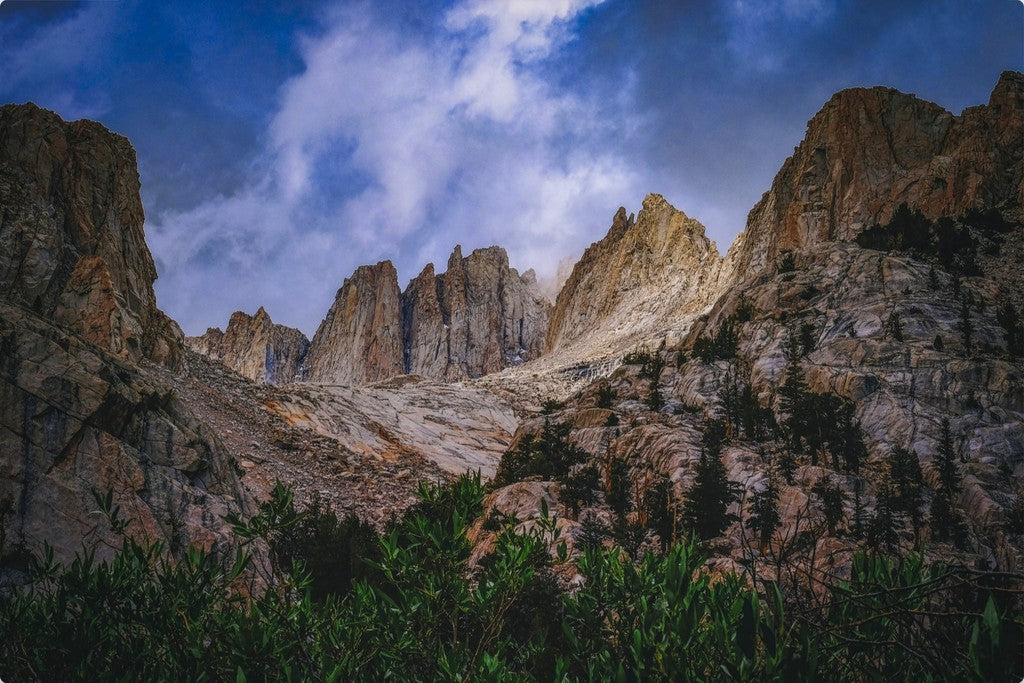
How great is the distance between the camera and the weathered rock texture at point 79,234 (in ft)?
83.8

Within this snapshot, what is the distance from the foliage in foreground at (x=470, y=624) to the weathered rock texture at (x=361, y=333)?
12395 centimetres

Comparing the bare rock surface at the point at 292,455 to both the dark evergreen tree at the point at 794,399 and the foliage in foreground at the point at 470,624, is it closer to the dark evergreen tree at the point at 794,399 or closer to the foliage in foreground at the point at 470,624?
the dark evergreen tree at the point at 794,399

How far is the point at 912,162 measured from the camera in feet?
164

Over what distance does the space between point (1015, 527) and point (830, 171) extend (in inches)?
1919

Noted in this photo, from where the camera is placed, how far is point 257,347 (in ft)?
467

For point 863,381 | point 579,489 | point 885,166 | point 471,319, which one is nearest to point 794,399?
point 863,381

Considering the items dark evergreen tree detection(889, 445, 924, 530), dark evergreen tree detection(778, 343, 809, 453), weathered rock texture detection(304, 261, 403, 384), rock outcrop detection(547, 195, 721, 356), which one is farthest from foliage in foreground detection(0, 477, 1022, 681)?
weathered rock texture detection(304, 261, 403, 384)

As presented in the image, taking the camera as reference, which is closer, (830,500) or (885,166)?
(830,500)

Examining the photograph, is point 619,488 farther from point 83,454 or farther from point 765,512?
point 83,454

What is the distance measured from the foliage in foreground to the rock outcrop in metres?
64.5

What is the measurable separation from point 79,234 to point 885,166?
64.0 m

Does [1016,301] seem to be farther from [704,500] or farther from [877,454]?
[704,500]

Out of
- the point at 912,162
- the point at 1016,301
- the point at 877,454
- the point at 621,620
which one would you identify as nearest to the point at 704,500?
the point at 877,454

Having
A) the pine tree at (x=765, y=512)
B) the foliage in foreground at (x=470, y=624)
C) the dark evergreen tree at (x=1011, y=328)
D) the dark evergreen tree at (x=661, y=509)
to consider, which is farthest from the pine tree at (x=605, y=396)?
the foliage in foreground at (x=470, y=624)
